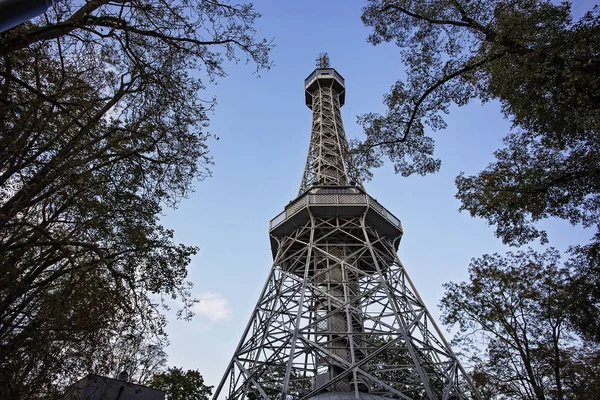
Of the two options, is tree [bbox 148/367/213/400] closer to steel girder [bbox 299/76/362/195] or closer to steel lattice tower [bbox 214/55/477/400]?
steel lattice tower [bbox 214/55/477/400]

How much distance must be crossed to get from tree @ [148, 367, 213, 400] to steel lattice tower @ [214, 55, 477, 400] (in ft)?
22.9

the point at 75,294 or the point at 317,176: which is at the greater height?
the point at 317,176

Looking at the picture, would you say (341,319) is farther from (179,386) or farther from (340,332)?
(179,386)

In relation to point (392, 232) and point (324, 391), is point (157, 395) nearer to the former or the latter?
point (324, 391)

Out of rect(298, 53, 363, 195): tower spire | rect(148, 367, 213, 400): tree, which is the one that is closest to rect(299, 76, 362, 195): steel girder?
rect(298, 53, 363, 195): tower spire

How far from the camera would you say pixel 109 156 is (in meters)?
7.36

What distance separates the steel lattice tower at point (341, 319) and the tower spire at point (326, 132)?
3077 mm

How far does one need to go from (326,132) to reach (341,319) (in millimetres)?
18330

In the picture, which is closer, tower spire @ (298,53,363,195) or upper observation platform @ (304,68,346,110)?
tower spire @ (298,53,363,195)

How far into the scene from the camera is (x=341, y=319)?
65.1 ft

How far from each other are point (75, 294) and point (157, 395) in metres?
8.86

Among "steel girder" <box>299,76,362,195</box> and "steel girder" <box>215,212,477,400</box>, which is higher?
"steel girder" <box>299,76,362,195</box>

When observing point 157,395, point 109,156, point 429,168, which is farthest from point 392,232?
point 109,156

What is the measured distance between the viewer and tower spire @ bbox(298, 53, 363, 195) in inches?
1180
